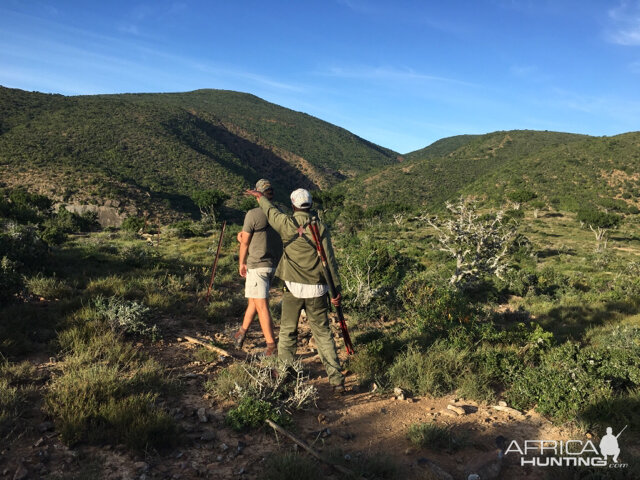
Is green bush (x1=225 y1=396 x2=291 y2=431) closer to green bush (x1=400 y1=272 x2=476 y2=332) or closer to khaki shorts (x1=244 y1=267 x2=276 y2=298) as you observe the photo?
khaki shorts (x1=244 y1=267 x2=276 y2=298)

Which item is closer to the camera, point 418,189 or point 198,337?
point 198,337

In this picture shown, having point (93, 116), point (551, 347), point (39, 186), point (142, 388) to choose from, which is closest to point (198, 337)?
point (142, 388)

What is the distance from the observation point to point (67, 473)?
244cm

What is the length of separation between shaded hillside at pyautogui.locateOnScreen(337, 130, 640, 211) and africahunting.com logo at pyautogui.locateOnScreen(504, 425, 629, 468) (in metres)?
49.2

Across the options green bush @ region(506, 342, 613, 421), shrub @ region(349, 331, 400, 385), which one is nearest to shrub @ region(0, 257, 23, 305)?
shrub @ region(349, 331, 400, 385)

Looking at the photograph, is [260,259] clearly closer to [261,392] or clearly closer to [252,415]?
[261,392]

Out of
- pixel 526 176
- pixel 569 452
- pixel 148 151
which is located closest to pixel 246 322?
pixel 569 452

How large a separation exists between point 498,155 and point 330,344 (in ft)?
279

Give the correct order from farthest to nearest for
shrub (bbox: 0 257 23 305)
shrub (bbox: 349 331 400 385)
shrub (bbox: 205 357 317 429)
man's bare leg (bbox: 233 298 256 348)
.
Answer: shrub (bbox: 0 257 23 305) → man's bare leg (bbox: 233 298 256 348) → shrub (bbox: 349 331 400 385) → shrub (bbox: 205 357 317 429)

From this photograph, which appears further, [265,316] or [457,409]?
[265,316]

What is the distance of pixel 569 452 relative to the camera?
2982mm

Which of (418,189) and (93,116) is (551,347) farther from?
(93,116)

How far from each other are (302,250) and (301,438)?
1810mm

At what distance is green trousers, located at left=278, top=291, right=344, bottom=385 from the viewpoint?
13.2ft
